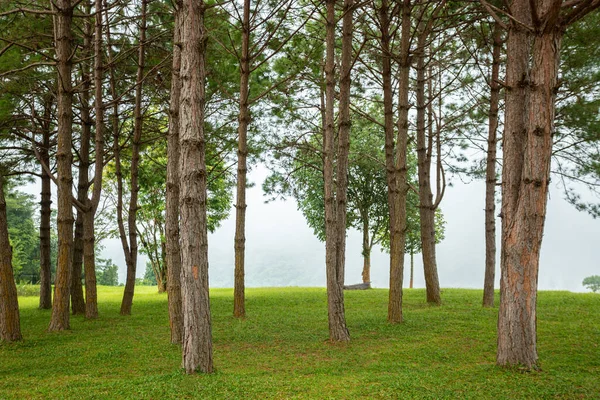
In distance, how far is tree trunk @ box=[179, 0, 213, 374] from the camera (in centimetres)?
720

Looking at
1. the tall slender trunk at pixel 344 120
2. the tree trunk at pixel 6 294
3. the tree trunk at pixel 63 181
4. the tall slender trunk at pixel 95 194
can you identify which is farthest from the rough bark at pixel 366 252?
the tree trunk at pixel 6 294

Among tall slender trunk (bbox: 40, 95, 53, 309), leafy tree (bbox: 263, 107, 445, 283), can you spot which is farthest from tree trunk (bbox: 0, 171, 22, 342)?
leafy tree (bbox: 263, 107, 445, 283)

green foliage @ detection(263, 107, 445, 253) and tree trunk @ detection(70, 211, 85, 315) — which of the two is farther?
green foliage @ detection(263, 107, 445, 253)

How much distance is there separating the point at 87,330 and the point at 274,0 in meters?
9.88

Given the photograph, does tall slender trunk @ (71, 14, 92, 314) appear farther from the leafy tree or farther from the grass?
the leafy tree

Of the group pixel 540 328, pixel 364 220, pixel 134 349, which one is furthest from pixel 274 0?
pixel 364 220

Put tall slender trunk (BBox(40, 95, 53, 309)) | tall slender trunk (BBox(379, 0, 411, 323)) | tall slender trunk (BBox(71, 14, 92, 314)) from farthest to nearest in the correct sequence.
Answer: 1. tall slender trunk (BBox(40, 95, 53, 309))
2. tall slender trunk (BBox(71, 14, 92, 314))
3. tall slender trunk (BBox(379, 0, 411, 323))

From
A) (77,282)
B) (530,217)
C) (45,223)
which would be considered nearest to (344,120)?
(530,217)

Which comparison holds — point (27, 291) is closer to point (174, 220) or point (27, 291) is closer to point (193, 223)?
point (174, 220)

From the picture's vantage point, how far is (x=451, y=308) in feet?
48.4

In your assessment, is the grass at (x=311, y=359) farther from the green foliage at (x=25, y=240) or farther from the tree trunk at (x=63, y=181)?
the green foliage at (x=25, y=240)

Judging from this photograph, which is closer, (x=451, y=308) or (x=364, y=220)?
(x=451, y=308)

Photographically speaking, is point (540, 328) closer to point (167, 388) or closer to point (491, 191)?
point (491, 191)

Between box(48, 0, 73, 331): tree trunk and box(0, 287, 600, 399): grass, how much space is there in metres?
0.68
